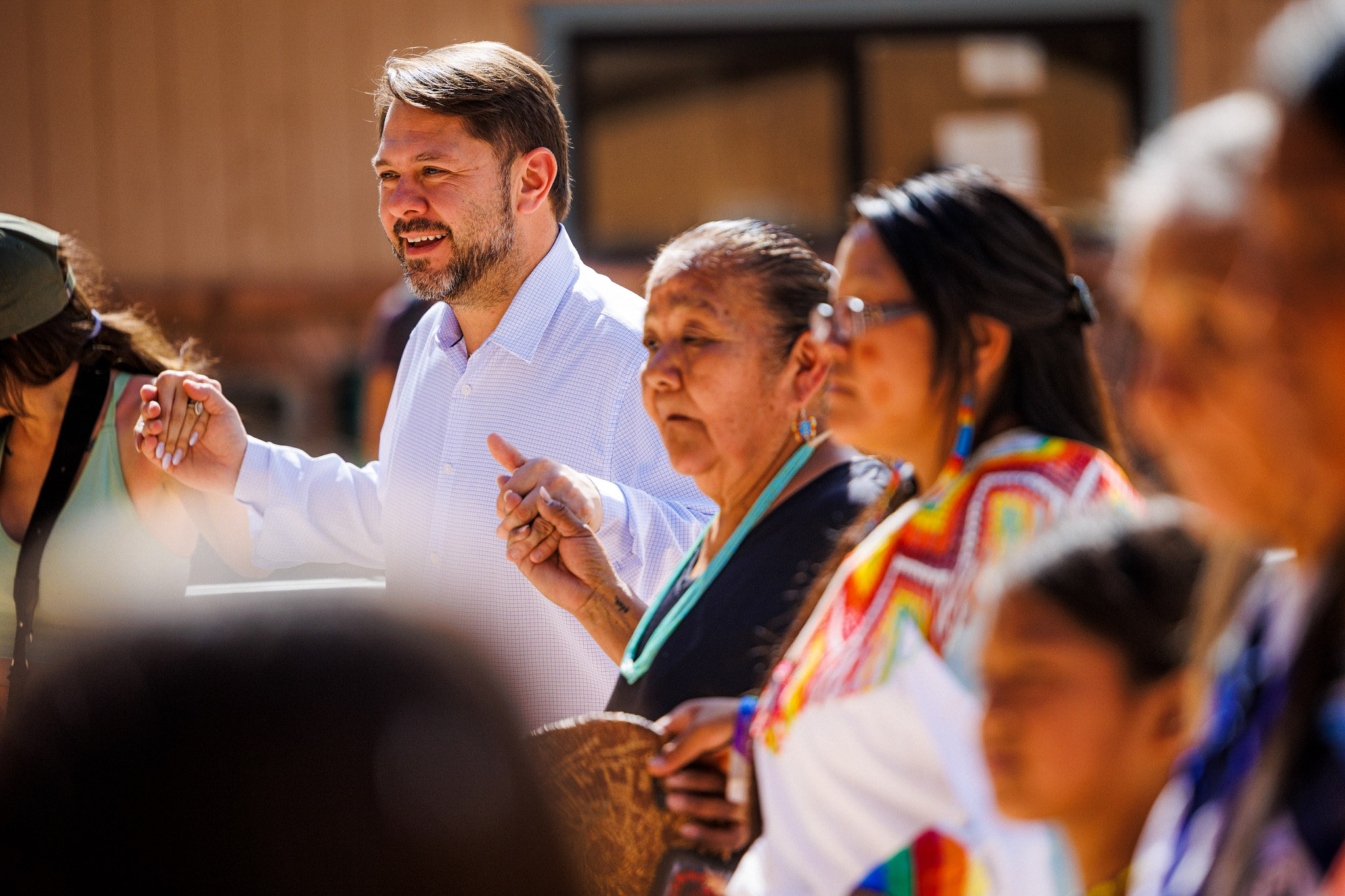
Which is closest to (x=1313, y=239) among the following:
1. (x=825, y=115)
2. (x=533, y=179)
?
(x=533, y=179)

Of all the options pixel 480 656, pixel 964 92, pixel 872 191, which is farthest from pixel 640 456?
pixel 964 92

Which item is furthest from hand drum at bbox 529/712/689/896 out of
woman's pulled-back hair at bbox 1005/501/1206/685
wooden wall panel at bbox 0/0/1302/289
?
wooden wall panel at bbox 0/0/1302/289

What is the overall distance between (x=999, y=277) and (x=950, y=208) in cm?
9

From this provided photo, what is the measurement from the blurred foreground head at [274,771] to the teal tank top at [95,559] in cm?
191

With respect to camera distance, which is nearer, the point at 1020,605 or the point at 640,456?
the point at 1020,605

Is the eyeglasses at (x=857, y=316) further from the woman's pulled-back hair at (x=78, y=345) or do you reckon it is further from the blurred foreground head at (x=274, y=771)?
the woman's pulled-back hair at (x=78, y=345)

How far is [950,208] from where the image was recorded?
152cm

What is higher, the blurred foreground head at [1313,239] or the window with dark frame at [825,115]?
the blurred foreground head at [1313,239]

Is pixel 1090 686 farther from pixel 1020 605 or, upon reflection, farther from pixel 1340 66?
pixel 1340 66

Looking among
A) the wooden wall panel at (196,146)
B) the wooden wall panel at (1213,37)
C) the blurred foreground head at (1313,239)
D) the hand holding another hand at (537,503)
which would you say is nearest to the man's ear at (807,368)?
the hand holding another hand at (537,503)

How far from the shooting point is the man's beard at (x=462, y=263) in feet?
8.93

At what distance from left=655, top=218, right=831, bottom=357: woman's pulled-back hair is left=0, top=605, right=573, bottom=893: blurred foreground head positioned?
4.40 ft

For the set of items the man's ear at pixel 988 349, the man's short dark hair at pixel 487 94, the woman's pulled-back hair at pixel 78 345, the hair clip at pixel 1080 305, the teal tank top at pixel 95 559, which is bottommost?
the teal tank top at pixel 95 559

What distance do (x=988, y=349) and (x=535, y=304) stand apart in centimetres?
139
